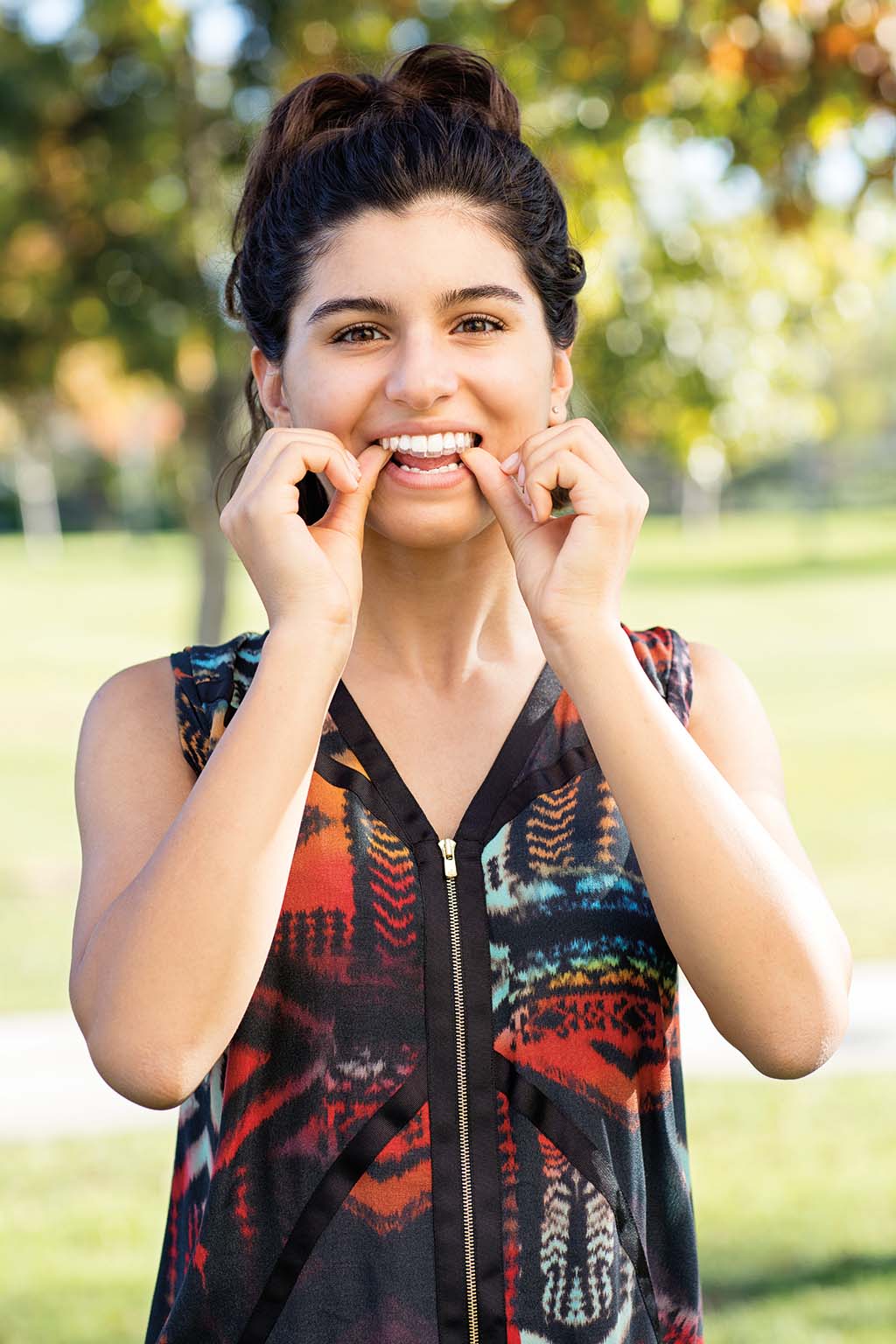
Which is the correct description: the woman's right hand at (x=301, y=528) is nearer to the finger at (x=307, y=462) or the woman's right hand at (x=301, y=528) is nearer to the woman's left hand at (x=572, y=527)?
the finger at (x=307, y=462)

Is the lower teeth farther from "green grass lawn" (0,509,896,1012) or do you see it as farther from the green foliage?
"green grass lawn" (0,509,896,1012)

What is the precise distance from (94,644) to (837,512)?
36.2m

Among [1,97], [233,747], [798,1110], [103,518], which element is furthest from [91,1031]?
[103,518]

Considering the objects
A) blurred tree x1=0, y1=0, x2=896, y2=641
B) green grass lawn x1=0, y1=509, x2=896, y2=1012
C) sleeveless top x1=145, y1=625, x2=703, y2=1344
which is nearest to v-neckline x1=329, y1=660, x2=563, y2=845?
sleeveless top x1=145, y1=625, x2=703, y2=1344

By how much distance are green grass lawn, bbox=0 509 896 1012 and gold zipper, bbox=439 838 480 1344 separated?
500cm

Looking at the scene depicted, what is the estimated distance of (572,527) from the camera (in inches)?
80.7

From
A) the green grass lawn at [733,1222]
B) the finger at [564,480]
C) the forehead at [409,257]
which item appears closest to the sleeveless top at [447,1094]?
the finger at [564,480]

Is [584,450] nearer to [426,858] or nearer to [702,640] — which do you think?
[426,858]

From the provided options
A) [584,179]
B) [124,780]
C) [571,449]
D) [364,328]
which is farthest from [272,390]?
[584,179]

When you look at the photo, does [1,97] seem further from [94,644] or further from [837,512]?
[837,512]

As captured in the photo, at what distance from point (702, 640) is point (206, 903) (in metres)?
20.8

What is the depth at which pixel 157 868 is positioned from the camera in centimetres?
185

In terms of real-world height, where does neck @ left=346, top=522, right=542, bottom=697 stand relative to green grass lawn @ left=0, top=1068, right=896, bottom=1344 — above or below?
above

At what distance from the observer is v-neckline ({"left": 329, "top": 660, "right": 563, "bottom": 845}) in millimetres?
2039
